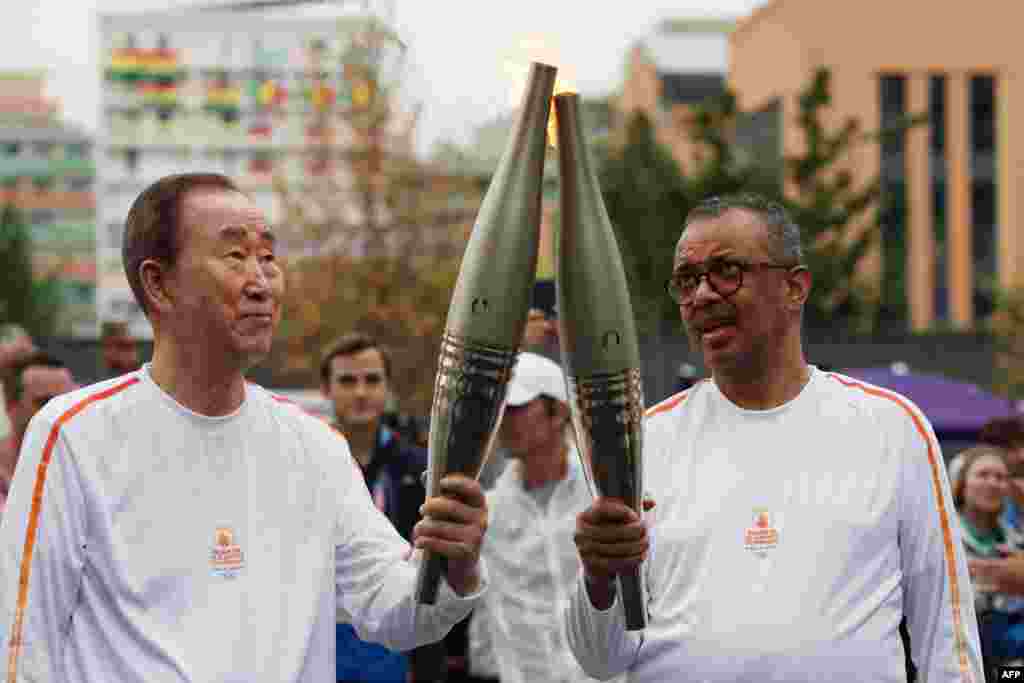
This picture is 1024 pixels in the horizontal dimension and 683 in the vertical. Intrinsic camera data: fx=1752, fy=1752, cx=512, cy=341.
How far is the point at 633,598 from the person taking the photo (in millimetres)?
3740

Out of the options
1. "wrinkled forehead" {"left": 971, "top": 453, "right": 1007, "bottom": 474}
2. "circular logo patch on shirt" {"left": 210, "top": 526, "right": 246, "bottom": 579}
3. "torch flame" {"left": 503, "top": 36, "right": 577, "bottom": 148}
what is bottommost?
"wrinkled forehead" {"left": 971, "top": 453, "right": 1007, "bottom": 474}

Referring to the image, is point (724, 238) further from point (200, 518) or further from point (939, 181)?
point (939, 181)

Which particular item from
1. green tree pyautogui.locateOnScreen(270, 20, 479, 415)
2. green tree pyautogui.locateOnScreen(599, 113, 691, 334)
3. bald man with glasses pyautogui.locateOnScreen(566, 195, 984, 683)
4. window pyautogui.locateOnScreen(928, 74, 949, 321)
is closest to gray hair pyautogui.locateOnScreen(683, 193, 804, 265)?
bald man with glasses pyautogui.locateOnScreen(566, 195, 984, 683)

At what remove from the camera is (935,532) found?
411 cm

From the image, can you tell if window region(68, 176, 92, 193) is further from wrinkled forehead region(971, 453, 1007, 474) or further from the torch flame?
the torch flame

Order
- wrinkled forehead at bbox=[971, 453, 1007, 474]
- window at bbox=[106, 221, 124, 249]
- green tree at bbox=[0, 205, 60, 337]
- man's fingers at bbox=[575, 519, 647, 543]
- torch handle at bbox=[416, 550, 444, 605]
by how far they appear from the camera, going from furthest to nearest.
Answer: window at bbox=[106, 221, 124, 249]
green tree at bbox=[0, 205, 60, 337]
wrinkled forehead at bbox=[971, 453, 1007, 474]
torch handle at bbox=[416, 550, 444, 605]
man's fingers at bbox=[575, 519, 647, 543]

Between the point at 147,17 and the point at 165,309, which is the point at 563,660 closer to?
the point at 165,309

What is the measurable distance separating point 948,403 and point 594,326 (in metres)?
10.7

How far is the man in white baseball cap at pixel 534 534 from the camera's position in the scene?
6.61 m

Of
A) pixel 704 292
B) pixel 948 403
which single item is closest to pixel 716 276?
pixel 704 292

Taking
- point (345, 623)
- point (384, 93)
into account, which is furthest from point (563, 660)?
point (384, 93)

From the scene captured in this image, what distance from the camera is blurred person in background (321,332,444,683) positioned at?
639 centimetres

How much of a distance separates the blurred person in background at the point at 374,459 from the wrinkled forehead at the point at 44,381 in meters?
1.14

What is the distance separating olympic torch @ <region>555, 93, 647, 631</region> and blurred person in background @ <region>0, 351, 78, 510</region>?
4.54m
